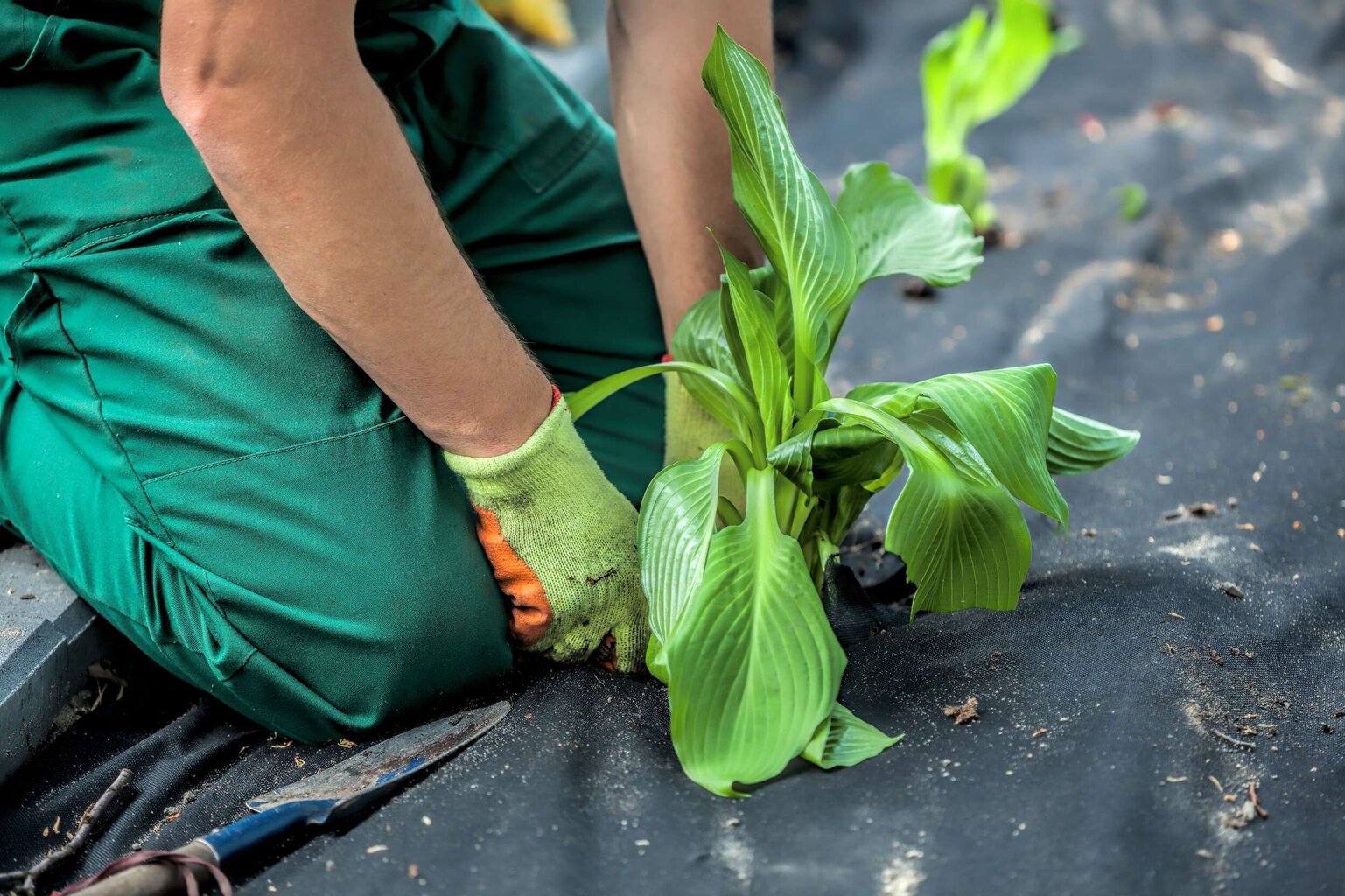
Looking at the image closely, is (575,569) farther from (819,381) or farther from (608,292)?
(608,292)

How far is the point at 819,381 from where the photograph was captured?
38.7 inches

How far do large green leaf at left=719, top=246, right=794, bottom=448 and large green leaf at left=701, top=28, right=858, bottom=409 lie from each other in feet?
0.08

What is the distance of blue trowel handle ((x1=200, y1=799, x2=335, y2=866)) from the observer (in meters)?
0.78

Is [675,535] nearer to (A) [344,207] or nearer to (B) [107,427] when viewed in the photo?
(A) [344,207]

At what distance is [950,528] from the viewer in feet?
2.84

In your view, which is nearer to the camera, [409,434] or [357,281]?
[357,281]

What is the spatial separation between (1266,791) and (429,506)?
0.68 meters

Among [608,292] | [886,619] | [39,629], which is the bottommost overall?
[886,619]

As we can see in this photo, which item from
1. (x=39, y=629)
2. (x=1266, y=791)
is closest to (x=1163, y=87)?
(x=1266, y=791)

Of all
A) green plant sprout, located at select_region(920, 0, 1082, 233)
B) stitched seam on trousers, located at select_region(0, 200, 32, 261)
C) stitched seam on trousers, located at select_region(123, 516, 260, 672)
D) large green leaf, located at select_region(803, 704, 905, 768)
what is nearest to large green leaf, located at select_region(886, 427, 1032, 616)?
large green leaf, located at select_region(803, 704, 905, 768)

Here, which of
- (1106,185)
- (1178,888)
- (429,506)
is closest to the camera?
(1178,888)

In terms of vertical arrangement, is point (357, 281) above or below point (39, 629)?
above

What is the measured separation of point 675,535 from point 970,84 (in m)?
1.44

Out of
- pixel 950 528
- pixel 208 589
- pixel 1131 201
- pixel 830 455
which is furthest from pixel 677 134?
pixel 1131 201
